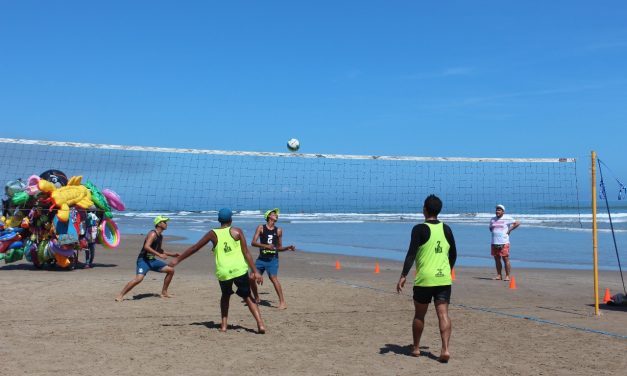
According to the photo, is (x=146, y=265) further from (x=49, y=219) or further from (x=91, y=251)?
(x=91, y=251)

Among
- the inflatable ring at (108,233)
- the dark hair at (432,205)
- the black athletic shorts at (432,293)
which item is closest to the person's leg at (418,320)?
the black athletic shorts at (432,293)

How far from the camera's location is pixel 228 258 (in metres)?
7.05

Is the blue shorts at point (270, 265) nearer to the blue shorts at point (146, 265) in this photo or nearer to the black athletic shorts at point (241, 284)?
the blue shorts at point (146, 265)

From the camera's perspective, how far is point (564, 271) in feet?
49.8

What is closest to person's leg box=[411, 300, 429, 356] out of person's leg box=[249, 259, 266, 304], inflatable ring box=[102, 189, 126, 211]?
person's leg box=[249, 259, 266, 304]

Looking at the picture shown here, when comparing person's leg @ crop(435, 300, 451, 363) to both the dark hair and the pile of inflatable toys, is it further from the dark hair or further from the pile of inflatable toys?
the pile of inflatable toys

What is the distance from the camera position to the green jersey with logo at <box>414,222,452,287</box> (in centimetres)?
580

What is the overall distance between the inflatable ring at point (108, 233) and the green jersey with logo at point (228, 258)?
26.5 ft

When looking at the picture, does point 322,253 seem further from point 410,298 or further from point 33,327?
point 33,327

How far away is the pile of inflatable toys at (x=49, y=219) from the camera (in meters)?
13.3

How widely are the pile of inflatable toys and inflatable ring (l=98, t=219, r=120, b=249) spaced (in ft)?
0.24

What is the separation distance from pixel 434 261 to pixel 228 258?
2.31 meters

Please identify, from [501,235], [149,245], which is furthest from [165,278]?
[501,235]

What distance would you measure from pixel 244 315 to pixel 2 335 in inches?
111
